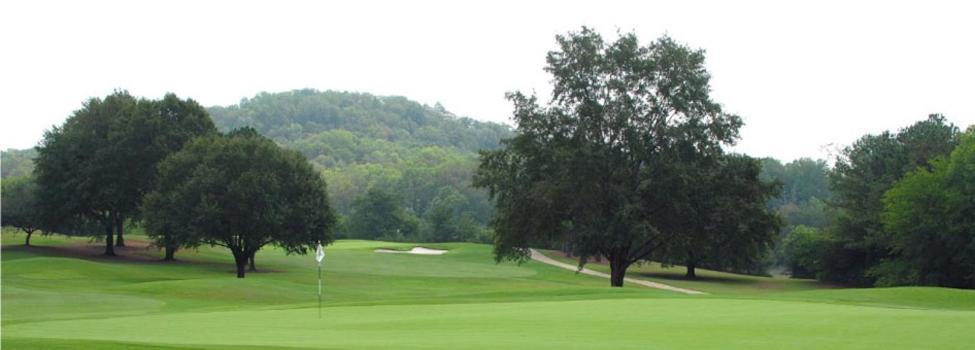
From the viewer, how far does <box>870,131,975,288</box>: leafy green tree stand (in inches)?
2041

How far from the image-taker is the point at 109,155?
201 ft

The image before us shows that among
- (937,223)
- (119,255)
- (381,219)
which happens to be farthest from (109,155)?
(381,219)

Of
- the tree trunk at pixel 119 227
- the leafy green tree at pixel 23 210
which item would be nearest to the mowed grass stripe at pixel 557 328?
the tree trunk at pixel 119 227

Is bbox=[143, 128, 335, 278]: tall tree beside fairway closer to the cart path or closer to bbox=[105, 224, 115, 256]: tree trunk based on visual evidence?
bbox=[105, 224, 115, 256]: tree trunk

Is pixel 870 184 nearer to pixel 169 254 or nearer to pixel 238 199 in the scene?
pixel 238 199

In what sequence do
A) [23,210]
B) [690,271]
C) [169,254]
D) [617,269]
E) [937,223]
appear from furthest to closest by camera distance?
[690,271]
[23,210]
[169,254]
[937,223]
[617,269]

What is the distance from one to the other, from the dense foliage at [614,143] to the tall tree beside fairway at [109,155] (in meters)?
28.4

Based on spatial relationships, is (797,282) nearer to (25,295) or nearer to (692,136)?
(692,136)

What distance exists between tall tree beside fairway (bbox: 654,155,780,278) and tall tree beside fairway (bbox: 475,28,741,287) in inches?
31.4

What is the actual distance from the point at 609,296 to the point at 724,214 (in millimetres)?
13457

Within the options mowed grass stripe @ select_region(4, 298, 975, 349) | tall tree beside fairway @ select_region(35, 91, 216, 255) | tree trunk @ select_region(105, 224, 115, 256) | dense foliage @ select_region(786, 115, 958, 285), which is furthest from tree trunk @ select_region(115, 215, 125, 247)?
dense foliage @ select_region(786, 115, 958, 285)

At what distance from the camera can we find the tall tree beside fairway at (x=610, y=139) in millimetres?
42500

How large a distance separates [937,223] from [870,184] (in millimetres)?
16061

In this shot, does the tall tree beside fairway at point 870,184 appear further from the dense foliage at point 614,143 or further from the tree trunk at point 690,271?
the dense foliage at point 614,143
